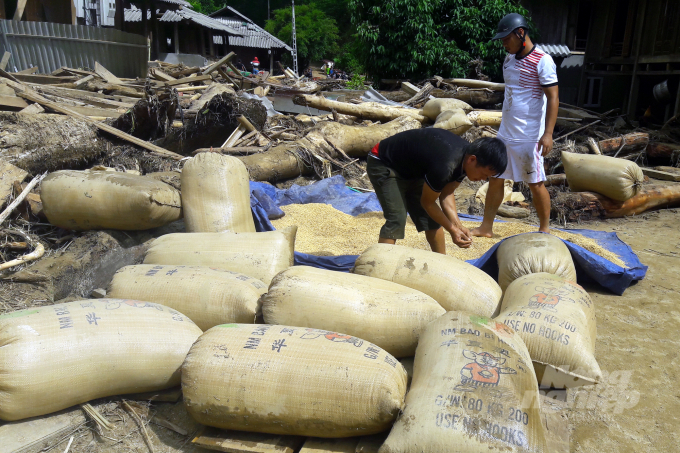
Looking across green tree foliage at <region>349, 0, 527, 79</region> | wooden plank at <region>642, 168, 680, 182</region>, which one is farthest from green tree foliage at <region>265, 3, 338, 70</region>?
wooden plank at <region>642, 168, 680, 182</region>

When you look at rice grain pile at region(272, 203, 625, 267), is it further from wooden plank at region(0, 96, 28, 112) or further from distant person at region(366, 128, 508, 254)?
wooden plank at region(0, 96, 28, 112)

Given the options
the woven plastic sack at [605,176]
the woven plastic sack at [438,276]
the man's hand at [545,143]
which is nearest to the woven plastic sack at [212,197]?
the woven plastic sack at [438,276]

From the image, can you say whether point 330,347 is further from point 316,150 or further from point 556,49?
point 556,49

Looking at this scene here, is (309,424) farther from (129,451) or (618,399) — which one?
(618,399)

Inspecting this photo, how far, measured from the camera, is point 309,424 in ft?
6.16

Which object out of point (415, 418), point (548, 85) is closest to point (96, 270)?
point (415, 418)

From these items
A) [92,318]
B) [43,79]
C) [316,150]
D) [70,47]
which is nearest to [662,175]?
[316,150]

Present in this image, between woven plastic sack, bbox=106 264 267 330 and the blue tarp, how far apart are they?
0.95 metres

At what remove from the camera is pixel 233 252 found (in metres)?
2.95

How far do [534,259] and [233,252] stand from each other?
5.75ft

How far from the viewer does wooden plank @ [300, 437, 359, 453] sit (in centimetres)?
188

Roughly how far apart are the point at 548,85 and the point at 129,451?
3.77m

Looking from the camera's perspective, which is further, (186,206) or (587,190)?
(587,190)

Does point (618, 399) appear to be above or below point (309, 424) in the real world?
below
